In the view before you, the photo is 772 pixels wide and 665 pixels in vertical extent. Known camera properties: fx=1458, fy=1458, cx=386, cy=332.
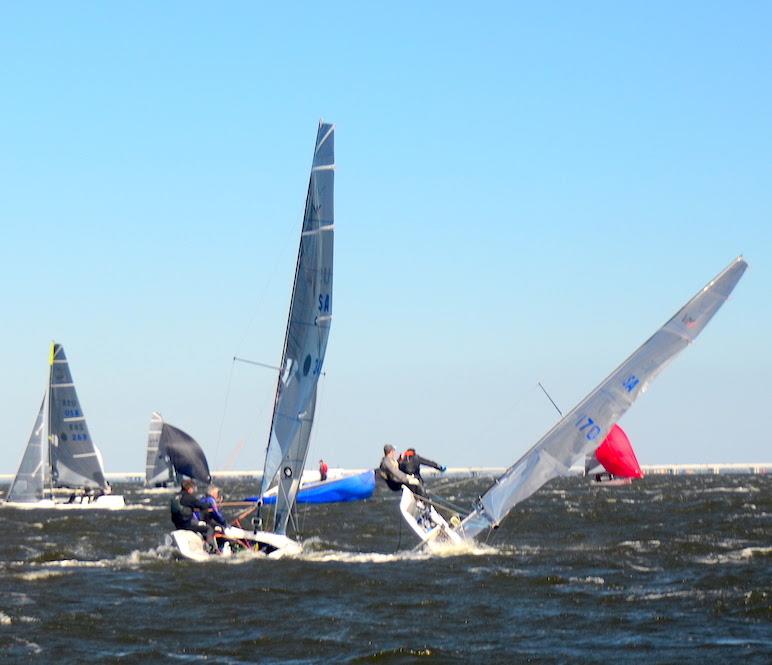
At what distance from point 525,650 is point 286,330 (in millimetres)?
13158

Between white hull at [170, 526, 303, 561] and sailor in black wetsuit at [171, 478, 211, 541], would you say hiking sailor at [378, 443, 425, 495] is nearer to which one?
white hull at [170, 526, 303, 561]

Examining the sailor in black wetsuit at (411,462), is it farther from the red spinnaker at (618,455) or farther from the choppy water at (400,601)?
the red spinnaker at (618,455)

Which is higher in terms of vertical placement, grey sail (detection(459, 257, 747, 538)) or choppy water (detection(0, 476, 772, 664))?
grey sail (detection(459, 257, 747, 538))

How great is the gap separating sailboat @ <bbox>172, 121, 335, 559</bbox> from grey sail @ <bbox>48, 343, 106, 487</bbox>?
29826mm

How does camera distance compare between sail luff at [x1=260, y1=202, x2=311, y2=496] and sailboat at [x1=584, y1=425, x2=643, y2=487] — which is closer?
A: sail luff at [x1=260, y1=202, x2=311, y2=496]

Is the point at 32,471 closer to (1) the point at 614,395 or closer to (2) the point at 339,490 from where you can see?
(2) the point at 339,490

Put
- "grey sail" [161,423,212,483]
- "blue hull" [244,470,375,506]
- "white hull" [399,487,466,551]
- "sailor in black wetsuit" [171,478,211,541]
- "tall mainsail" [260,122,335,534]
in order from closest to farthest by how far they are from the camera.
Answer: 1. "sailor in black wetsuit" [171,478,211,541]
2. "white hull" [399,487,466,551]
3. "tall mainsail" [260,122,335,534]
4. "blue hull" [244,470,375,506]
5. "grey sail" [161,423,212,483]

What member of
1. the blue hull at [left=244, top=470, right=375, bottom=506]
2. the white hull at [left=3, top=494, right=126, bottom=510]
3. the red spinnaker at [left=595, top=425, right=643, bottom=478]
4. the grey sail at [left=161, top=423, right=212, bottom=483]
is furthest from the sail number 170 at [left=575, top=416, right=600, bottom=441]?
the grey sail at [left=161, top=423, right=212, bottom=483]

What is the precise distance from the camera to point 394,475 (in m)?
29.0

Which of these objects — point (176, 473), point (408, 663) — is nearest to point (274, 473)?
point (408, 663)

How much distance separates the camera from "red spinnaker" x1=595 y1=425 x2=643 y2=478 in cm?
5909

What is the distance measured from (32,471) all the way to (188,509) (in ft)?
104

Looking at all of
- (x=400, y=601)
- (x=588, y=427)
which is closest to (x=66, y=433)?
(x=588, y=427)

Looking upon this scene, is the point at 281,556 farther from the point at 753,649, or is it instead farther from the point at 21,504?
the point at 21,504
